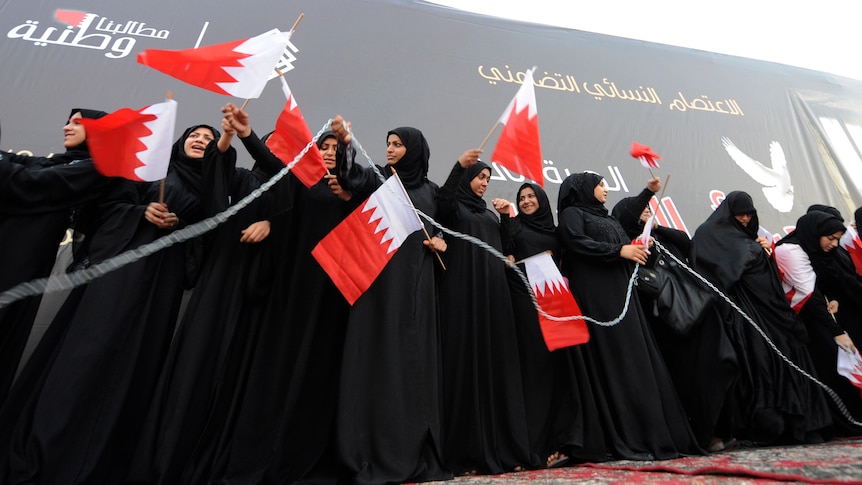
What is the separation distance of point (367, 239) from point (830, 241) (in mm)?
2817

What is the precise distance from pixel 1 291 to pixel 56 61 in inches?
90.1

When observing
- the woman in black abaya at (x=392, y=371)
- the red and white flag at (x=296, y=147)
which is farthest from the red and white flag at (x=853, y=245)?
the red and white flag at (x=296, y=147)

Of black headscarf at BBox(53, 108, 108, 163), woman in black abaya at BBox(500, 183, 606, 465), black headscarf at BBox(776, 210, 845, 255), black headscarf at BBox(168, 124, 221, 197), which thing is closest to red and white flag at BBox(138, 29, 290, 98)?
black headscarf at BBox(168, 124, 221, 197)

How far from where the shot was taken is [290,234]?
2.32 metres

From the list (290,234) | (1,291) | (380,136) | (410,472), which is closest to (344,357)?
(410,472)

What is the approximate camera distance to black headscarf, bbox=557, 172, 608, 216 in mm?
2816

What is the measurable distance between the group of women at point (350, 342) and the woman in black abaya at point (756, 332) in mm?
11

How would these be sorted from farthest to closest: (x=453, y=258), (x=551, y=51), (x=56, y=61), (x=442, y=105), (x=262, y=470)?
(x=551, y=51)
(x=442, y=105)
(x=56, y=61)
(x=453, y=258)
(x=262, y=470)

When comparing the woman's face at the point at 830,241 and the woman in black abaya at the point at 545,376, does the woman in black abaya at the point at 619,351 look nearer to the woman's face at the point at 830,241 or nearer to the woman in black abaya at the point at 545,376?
the woman in black abaya at the point at 545,376

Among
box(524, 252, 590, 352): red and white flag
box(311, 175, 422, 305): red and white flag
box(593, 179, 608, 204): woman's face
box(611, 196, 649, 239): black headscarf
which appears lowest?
box(524, 252, 590, 352): red and white flag

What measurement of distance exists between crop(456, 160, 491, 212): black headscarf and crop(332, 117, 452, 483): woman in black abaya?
1.25ft

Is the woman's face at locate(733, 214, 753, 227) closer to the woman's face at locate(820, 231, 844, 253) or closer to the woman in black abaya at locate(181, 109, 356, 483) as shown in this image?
the woman's face at locate(820, 231, 844, 253)

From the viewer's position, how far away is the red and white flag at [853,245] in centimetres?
323

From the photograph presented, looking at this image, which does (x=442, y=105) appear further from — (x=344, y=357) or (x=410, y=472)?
(x=410, y=472)
